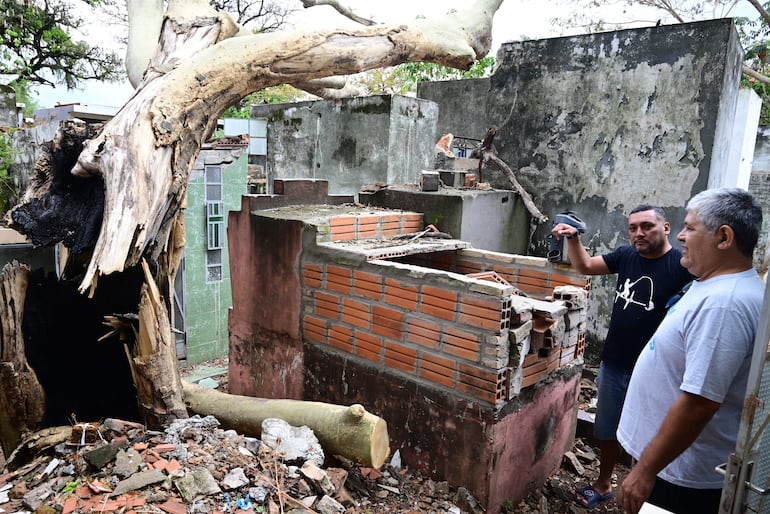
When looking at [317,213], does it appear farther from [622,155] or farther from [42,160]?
[622,155]

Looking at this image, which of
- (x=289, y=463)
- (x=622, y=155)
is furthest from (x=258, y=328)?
(x=622, y=155)

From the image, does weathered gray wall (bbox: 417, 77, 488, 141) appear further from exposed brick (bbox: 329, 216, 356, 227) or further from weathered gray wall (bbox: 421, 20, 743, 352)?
exposed brick (bbox: 329, 216, 356, 227)

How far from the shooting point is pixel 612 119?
631cm

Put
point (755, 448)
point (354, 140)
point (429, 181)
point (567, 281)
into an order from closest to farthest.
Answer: point (755, 448), point (567, 281), point (429, 181), point (354, 140)

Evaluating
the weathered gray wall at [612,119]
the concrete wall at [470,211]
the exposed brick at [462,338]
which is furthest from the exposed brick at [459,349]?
the weathered gray wall at [612,119]

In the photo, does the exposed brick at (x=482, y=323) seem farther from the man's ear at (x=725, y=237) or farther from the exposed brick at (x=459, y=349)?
the man's ear at (x=725, y=237)

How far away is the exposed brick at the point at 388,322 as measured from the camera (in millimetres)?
3827

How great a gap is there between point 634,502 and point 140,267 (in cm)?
315

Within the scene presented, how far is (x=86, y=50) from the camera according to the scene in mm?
14711

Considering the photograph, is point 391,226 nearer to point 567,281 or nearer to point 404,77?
point 567,281

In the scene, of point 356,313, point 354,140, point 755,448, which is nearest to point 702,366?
point 755,448

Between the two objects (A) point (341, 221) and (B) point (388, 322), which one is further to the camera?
(A) point (341, 221)

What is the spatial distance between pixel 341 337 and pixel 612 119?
4.41 meters

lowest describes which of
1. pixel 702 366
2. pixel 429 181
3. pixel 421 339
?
pixel 421 339
